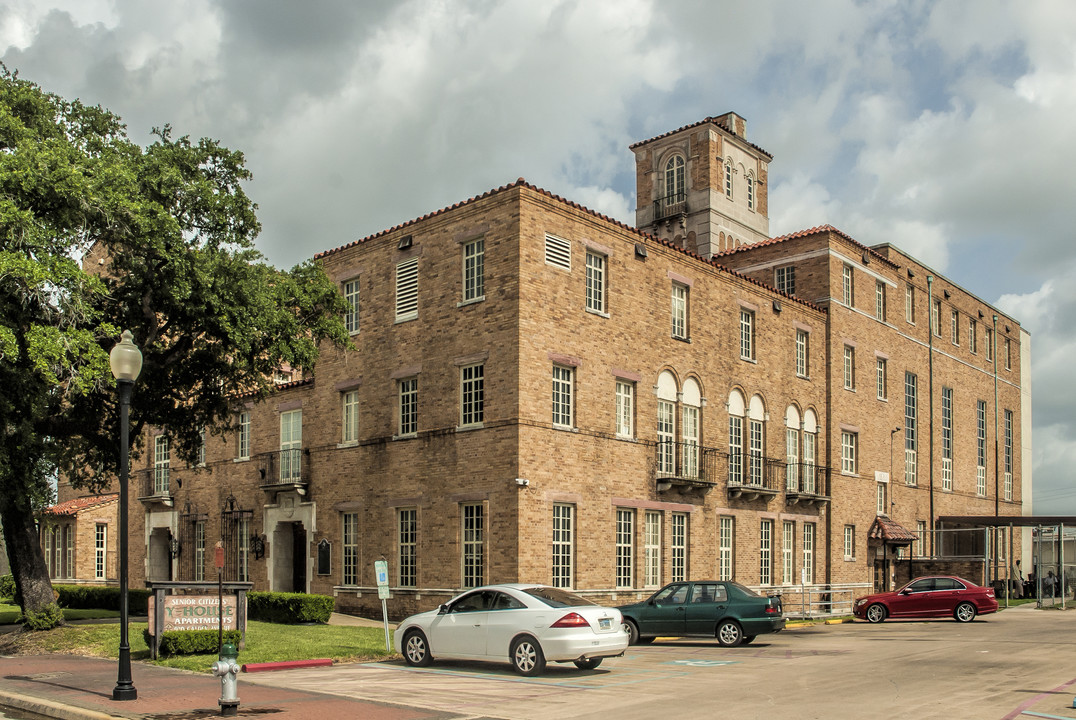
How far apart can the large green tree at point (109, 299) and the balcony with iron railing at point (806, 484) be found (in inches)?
672

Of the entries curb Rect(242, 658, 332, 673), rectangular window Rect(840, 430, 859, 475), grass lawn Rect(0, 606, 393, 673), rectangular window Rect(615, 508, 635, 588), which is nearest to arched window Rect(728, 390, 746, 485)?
rectangular window Rect(615, 508, 635, 588)

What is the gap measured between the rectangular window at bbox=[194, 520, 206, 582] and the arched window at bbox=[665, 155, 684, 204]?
78.3 ft

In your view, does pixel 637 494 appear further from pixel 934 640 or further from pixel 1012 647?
pixel 1012 647

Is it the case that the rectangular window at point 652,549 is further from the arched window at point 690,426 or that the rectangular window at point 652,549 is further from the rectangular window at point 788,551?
the rectangular window at point 788,551

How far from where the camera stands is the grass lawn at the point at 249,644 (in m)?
19.2

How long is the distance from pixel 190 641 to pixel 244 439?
55.6 feet

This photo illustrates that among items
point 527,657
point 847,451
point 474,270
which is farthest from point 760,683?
point 847,451

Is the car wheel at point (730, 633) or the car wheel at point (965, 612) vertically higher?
the car wheel at point (730, 633)

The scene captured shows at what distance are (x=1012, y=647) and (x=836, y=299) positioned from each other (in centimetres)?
1875

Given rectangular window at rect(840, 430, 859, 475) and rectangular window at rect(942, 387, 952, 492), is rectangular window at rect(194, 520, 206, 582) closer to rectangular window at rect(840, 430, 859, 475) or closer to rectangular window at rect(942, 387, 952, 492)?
rectangular window at rect(840, 430, 859, 475)

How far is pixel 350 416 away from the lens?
31109mm

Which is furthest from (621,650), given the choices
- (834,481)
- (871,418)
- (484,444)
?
(871,418)

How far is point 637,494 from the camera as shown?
28969 millimetres

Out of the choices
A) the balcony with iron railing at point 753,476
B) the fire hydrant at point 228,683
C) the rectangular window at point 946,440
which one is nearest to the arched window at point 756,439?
the balcony with iron railing at point 753,476
